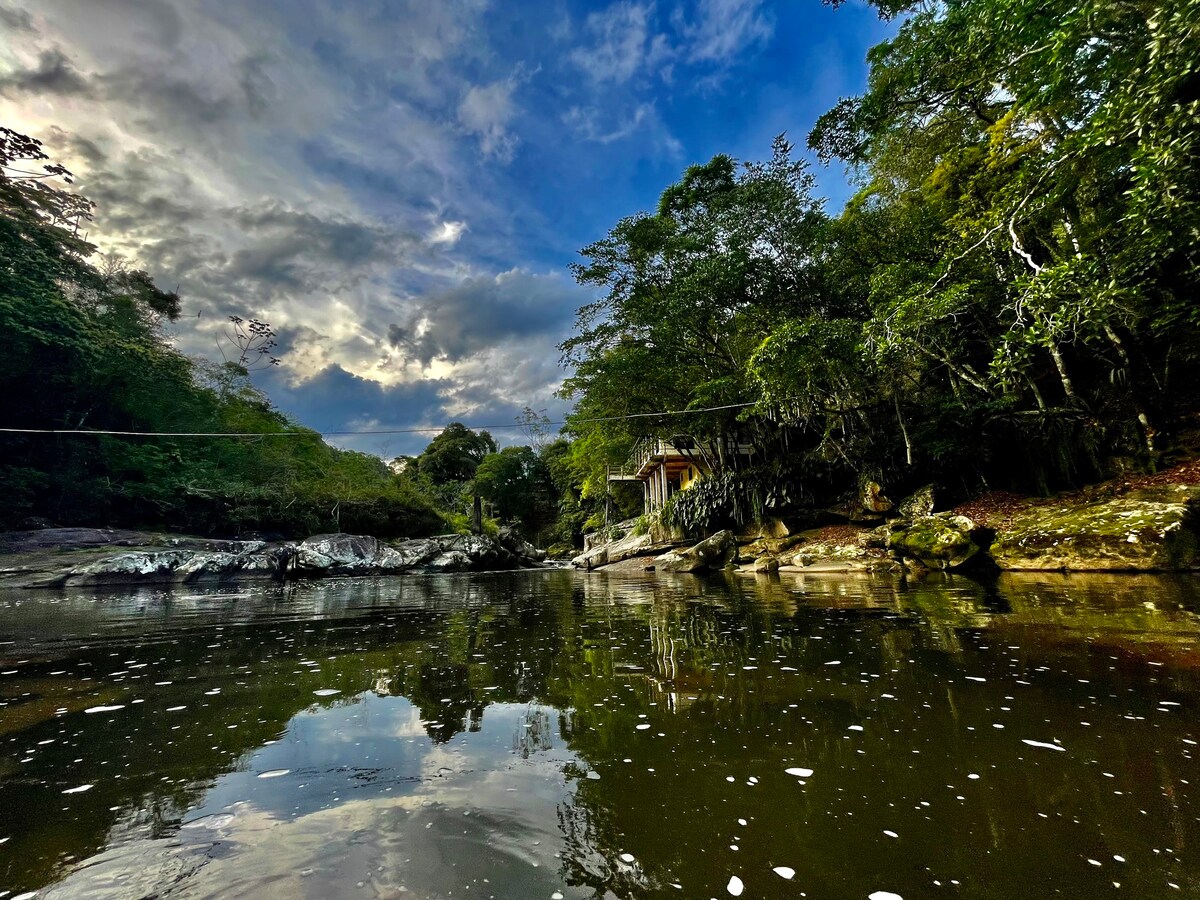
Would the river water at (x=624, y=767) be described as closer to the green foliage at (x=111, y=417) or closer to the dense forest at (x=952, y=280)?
the dense forest at (x=952, y=280)

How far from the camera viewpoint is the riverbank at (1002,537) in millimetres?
8133

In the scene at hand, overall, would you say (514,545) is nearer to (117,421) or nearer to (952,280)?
(117,421)

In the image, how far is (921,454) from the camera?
16.1 metres

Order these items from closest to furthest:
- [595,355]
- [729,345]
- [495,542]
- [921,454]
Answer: [921,454] → [729,345] → [595,355] → [495,542]

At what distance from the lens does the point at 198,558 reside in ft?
51.1

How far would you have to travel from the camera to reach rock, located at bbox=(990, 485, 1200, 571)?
784 cm

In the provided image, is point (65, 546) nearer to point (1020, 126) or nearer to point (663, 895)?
point (663, 895)

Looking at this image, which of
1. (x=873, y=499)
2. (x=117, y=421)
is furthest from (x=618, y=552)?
(x=117, y=421)

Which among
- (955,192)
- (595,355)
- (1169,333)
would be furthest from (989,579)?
(595,355)

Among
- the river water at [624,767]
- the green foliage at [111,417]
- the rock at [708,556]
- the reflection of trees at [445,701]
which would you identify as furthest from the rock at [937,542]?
the green foliage at [111,417]

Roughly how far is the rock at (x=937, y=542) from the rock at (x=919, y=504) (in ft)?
6.73

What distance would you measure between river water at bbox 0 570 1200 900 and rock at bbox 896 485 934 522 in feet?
32.1

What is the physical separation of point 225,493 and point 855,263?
27.1m

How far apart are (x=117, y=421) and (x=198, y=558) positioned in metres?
13.1
